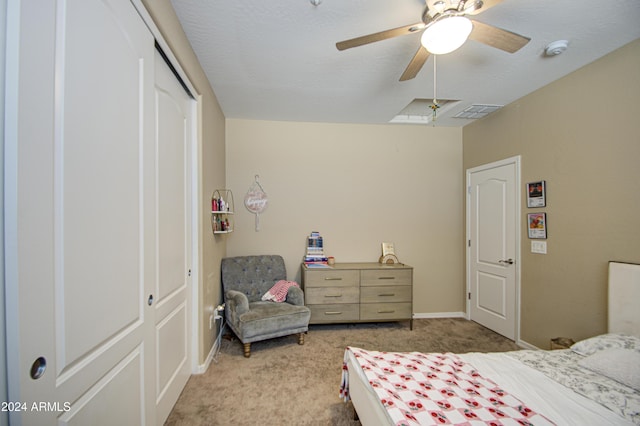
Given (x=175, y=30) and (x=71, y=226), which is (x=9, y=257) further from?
(x=175, y=30)

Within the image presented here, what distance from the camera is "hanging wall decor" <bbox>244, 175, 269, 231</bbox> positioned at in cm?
346

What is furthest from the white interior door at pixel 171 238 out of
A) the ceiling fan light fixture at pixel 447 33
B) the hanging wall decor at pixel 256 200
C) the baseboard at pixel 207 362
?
the ceiling fan light fixture at pixel 447 33

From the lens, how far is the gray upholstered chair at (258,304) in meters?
2.57

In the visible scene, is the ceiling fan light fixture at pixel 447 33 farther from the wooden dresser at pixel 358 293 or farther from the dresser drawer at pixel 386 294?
the dresser drawer at pixel 386 294

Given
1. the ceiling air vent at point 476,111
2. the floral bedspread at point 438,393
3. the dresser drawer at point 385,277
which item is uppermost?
the ceiling air vent at point 476,111

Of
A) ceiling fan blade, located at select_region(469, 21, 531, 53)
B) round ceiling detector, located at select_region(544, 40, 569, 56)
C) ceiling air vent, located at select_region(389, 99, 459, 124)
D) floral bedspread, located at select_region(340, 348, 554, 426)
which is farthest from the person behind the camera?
ceiling air vent, located at select_region(389, 99, 459, 124)

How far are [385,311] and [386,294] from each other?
0.21 m

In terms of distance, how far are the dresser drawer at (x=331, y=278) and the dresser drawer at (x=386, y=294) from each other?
0.61 feet

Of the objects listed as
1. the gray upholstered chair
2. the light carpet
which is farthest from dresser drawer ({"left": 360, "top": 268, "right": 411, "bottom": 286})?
the gray upholstered chair

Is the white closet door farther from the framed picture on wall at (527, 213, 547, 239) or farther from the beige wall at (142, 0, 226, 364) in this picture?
the framed picture on wall at (527, 213, 547, 239)

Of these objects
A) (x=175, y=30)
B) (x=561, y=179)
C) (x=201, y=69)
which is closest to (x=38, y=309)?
(x=175, y=30)

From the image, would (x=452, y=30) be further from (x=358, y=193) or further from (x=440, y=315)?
(x=440, y=315)

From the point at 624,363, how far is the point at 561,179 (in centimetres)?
159

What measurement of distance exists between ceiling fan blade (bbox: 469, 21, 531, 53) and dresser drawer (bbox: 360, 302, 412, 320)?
2793 millimetres
